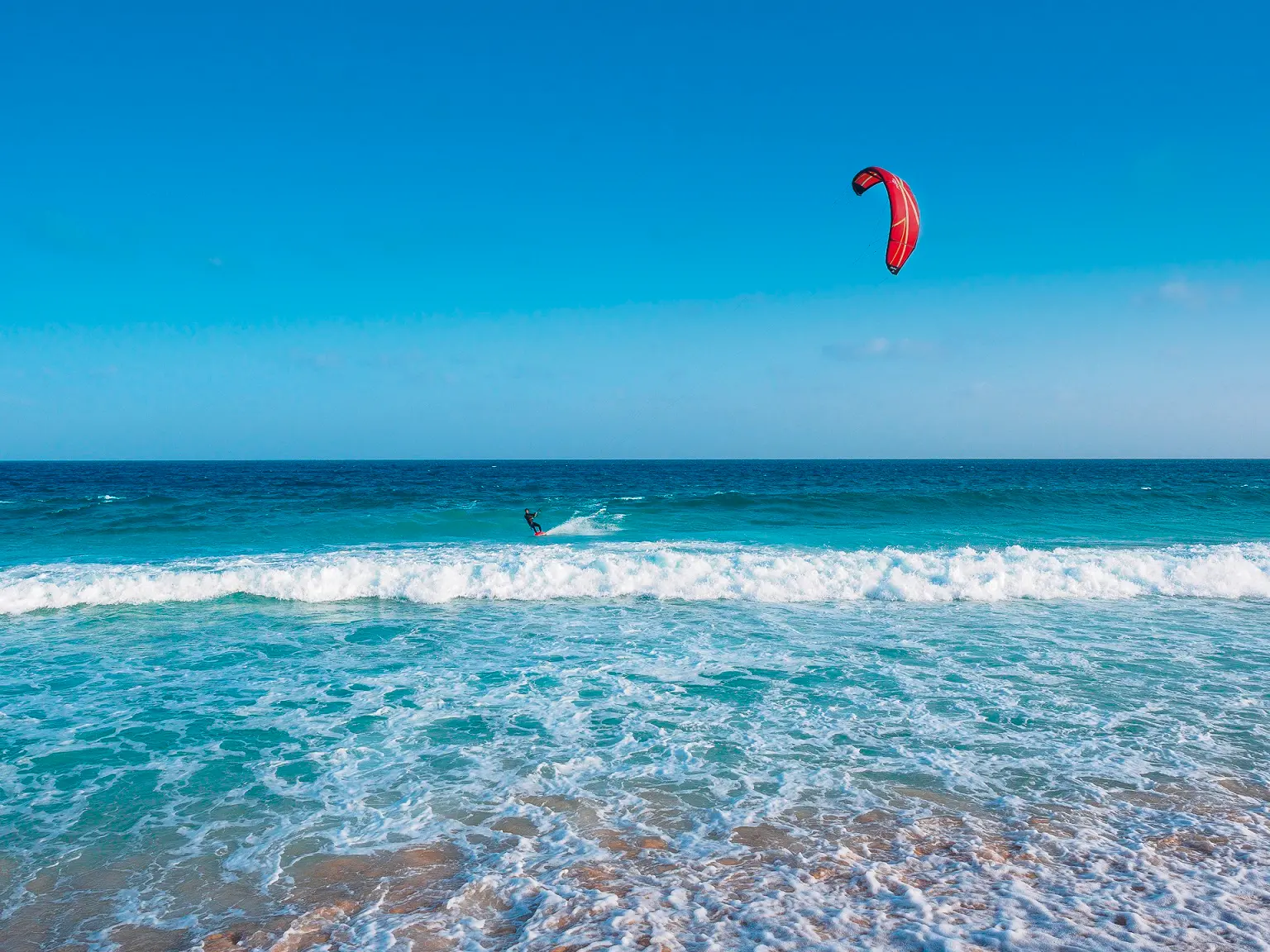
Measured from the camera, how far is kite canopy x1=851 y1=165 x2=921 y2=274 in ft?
36.4

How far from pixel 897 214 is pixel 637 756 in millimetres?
9101

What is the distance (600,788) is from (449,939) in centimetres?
207

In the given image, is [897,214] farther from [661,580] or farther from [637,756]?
[637,756]

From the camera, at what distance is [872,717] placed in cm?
760

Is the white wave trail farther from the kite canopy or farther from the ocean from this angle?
the kite canopy

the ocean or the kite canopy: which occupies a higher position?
the kite canopy

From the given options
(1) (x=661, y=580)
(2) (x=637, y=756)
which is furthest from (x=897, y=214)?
(2) (x=637, y=756)

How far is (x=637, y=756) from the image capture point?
6.66 m

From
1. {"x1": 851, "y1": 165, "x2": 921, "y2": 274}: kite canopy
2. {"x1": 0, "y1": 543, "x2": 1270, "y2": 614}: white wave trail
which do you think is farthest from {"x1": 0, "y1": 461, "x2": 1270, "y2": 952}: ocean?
{"x1": 851, "y1": 165, "x2": 921, "y2": 274}: kite canopy

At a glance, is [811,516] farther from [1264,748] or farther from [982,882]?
[982,882]

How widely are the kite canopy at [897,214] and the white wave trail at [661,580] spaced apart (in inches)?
254

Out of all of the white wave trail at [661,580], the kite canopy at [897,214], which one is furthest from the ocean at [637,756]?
the kite canopy at [897,214]

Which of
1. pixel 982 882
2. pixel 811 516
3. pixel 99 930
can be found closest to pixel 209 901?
pixel 99 930

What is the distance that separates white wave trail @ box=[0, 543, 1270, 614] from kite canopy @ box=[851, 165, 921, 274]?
6462mm
